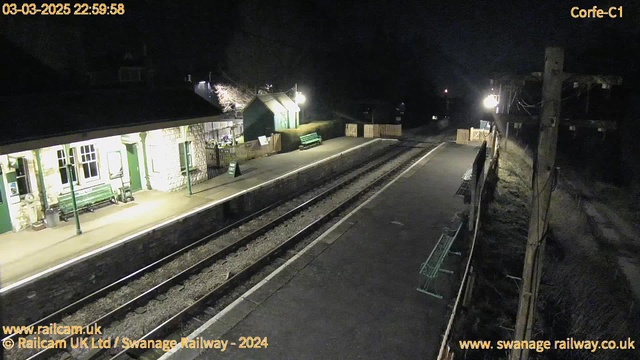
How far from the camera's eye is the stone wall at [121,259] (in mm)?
8195

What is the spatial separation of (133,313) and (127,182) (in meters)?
7.04

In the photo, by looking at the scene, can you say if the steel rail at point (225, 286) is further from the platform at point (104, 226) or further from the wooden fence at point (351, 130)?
the wooden fence at point (351, 130)

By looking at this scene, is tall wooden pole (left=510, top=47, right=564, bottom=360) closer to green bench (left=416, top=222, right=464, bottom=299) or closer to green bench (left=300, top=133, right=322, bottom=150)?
green bench (left=416, top=222, right=464, bottom=299)

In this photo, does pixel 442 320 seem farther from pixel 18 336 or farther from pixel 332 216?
pixel 18 336

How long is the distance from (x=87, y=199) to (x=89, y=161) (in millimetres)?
1335

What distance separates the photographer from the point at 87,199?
41.0ft

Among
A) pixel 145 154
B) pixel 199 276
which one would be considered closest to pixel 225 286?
pixel 199 276

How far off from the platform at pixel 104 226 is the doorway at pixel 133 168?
0.40 m

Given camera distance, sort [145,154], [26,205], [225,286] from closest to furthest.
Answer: [225,286]
[26,205]
[145,154]

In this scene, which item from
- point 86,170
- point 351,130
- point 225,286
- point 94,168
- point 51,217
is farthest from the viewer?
point 351,130

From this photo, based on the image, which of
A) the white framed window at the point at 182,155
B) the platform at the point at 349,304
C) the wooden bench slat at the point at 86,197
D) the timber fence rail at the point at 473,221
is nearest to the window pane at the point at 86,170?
the wooden bench slat at the point at 86,197

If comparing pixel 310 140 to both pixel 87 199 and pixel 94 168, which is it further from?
pixel 87 199

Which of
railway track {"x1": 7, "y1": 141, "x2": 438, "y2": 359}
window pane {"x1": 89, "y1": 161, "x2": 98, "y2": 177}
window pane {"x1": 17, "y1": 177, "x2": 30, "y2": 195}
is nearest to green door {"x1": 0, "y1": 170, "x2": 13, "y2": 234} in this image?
window pane {"x1": 17, "y1": 177, "x2": 30, "y2": 195}

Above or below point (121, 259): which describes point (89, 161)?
above
